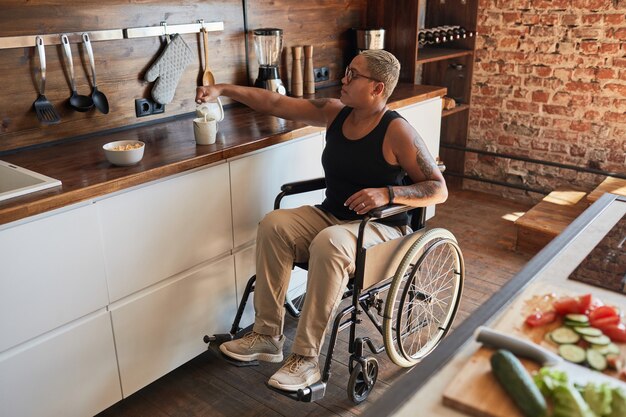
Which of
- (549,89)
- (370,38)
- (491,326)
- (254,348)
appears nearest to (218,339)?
(254,348)

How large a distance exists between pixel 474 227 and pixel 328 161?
1736 millimetres

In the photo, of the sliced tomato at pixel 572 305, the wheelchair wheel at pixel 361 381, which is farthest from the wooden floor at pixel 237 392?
the sliced tomato at pixel 572 305

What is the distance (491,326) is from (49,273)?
1.28 m

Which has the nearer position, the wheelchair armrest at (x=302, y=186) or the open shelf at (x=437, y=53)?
the wheelchair armrest at (x=302, y=186)

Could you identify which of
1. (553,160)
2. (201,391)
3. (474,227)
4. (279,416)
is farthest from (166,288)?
(553,160)

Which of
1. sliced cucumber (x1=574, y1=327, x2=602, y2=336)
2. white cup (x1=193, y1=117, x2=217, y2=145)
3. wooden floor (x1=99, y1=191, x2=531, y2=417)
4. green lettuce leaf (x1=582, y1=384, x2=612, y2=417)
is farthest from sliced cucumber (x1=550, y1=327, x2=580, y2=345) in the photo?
white cup (x1=193, y1=117, x2=217, y2=145)

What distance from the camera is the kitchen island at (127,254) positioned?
1773 mm

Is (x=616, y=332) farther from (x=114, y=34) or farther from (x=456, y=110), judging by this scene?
(x=456, y=110)

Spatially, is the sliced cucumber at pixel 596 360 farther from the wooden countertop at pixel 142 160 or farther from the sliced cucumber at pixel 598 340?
the wooden countertop at pixel 142 160

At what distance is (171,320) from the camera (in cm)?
221

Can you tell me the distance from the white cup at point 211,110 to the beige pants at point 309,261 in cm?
50

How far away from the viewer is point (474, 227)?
3736 millimetres

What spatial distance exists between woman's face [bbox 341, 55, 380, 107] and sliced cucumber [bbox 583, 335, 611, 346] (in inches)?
50.7

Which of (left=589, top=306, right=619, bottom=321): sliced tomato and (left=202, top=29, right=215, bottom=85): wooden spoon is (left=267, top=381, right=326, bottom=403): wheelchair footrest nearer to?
(left=589, top=306, right=619, bottom=321): sliced tomato
